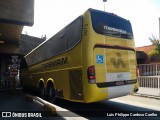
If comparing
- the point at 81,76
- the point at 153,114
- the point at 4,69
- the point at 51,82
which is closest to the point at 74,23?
the point at 81,76

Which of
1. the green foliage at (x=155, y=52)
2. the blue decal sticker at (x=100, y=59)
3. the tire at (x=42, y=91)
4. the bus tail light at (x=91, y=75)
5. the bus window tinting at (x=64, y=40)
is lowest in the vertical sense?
the tire at (x=42, y=91)

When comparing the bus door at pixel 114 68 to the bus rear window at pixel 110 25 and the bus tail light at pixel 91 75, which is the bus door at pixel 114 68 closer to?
the bus tail light at pixel 91 75

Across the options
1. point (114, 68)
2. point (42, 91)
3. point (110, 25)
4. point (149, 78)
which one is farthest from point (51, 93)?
point (149, 78)

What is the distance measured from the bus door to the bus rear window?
0.53m

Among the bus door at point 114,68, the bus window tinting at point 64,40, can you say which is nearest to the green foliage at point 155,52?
the bus window tinting at point 64,40

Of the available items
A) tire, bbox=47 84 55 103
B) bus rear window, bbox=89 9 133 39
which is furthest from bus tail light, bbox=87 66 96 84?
tire, bbox=47 84 55 103

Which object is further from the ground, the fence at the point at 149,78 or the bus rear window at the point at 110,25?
the bus rear window at the point at 110,25

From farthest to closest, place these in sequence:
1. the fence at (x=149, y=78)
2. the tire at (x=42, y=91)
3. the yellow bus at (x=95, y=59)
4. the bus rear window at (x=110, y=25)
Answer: the fence at (x=149, y=78) < the tire at (x=42, y=91) < the bus rear window at (x=110, y=25) < the yellow bus at (x=95, y=59)

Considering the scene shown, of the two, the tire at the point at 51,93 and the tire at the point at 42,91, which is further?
the tire at the point at 42,91

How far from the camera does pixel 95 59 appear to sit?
7.27 m

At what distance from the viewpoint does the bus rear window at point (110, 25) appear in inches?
302

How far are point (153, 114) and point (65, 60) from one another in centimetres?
372

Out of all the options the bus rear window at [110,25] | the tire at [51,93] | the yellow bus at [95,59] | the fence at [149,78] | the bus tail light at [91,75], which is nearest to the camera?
the bus tail light at [91,75]

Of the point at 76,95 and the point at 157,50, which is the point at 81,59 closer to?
the point at 76,95
